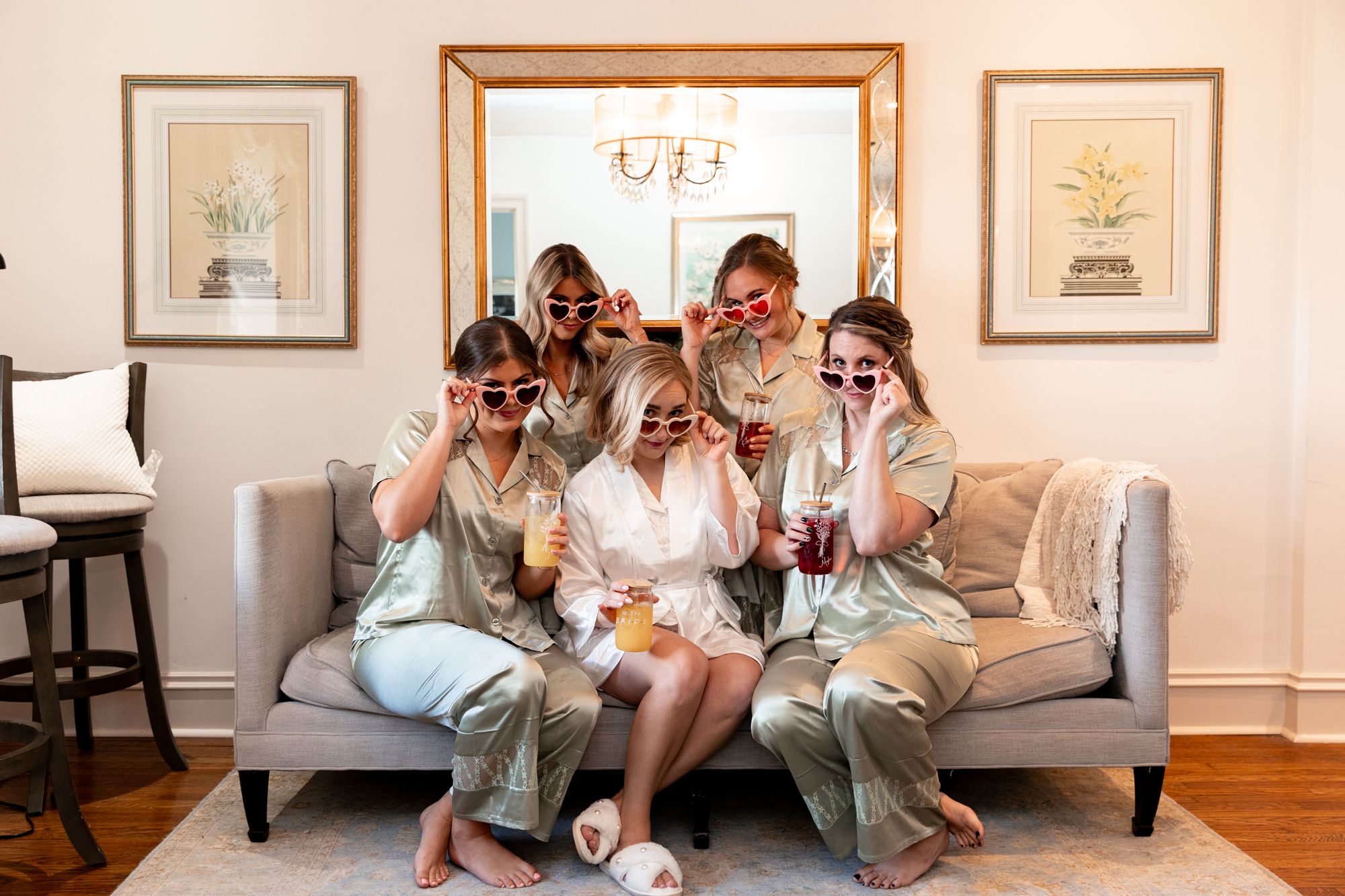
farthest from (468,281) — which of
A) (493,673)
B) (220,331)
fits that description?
(493,673)

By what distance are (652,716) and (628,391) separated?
723mm

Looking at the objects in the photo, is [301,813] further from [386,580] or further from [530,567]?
[530,567]

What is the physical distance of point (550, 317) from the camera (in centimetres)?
253

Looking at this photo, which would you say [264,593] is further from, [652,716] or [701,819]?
[701,819]

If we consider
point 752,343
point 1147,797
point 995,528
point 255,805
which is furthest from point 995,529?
point 255,805

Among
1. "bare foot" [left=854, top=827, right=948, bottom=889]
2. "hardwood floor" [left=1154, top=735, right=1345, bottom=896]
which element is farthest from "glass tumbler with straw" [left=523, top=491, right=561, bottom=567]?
"hardwood floor" [left=1154, top=735, right=1345, bottom=896]

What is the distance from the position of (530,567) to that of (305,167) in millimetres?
1522

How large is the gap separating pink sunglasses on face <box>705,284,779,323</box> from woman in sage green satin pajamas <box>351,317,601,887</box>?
2.00 feet

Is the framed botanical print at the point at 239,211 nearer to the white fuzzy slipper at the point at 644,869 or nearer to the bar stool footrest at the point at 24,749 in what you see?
the bar stool footrest at the point at 24,749

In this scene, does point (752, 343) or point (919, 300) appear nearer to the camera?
point (752, 343)

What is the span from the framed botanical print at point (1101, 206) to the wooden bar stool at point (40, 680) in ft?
8.38

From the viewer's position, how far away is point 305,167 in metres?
2.84

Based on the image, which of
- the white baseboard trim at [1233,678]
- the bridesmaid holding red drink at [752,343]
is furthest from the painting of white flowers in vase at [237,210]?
the white baseboard trim at [1233,678]

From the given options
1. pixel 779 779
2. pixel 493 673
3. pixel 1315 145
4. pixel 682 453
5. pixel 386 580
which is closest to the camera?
pixel 493 673
